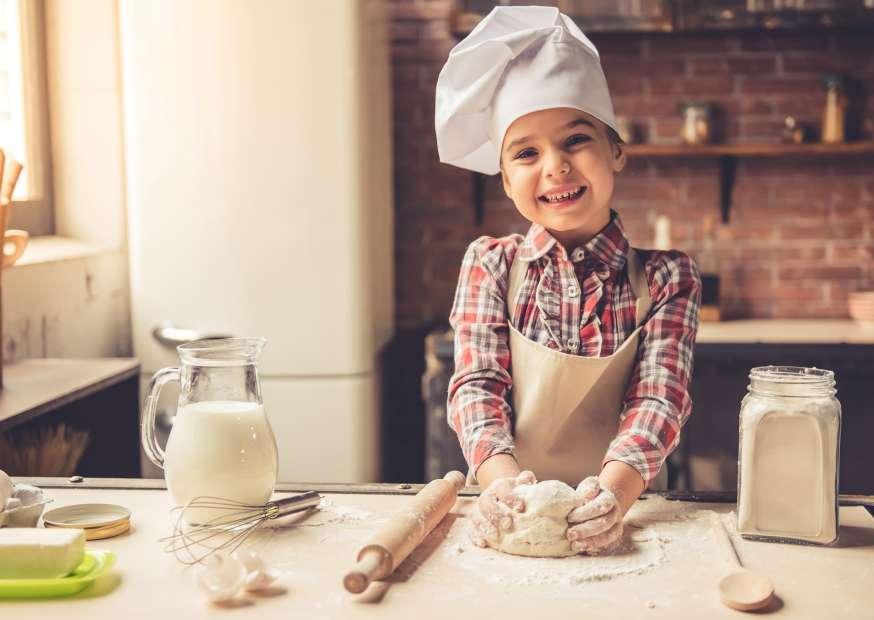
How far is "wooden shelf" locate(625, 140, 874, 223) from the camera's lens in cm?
313

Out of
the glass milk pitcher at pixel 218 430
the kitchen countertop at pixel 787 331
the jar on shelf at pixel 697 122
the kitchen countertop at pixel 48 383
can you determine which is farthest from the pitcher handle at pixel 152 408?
the jar on shelf at pixel 697 122

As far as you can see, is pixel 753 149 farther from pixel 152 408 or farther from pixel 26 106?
pixel 152 408

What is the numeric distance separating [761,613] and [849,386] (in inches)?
78.6

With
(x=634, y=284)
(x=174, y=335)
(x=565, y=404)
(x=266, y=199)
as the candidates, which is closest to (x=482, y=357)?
(x=565, y=404)

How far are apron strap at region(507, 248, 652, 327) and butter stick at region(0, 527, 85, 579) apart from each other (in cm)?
78

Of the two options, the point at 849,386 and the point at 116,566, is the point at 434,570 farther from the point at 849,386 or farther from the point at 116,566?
the point at 849,386

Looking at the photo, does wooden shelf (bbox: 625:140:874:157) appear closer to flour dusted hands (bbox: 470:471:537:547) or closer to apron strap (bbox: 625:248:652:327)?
apron strap (bbox: 625:248:652:327)

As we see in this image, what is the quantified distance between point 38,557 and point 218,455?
0.67 feet

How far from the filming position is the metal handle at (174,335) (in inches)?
108

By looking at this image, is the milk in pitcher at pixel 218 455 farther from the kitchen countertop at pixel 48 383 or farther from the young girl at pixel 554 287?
the kitchen countertop at pixel 48 383

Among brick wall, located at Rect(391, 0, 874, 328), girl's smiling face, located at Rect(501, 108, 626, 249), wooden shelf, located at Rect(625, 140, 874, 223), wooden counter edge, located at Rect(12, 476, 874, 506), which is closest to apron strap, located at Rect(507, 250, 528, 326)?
girl's smiling face, located at Rect(501, 108, 626, 249)

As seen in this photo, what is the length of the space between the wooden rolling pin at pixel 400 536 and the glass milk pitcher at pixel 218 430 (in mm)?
165

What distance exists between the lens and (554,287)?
1582mm

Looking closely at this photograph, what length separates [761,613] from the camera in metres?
0.90
